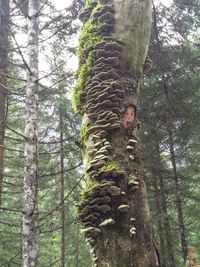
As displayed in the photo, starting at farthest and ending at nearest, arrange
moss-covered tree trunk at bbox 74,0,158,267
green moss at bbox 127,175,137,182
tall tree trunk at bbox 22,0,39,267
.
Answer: tall tree trunk at bbox 22,0,39,267
green moss at bbox 127,175,137,182
moss-covered tree trunk at bbox 74,0,158,267

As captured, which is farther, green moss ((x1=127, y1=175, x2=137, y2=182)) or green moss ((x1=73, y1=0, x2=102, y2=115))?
green moss ((x1=73, y1=0, x2=102, y2=115))

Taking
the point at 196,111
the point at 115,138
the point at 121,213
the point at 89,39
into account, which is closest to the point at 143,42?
the point at 89,39

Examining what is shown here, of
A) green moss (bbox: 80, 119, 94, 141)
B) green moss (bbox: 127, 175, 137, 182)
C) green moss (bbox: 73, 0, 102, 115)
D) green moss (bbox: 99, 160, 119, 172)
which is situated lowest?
green moss (bbox: 127, 175, 137, 182)

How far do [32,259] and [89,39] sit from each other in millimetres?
3522

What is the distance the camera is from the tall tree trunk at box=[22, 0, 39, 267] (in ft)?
17.6

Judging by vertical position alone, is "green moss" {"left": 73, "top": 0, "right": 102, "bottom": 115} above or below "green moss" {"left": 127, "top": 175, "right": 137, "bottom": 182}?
above

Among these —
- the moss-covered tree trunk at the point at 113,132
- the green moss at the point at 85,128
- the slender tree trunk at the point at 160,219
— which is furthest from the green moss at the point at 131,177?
the slender tree trunk at the point at 160,219

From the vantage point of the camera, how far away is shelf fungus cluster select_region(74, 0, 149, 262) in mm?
2371

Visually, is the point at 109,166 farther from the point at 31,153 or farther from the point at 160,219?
the point at 160,219

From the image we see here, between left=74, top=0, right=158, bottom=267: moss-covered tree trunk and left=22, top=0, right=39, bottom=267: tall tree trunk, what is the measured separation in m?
2.85

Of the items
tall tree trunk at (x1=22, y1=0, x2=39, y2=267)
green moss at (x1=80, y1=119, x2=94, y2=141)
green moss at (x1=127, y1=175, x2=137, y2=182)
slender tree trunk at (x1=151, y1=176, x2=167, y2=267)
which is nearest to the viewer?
green moss at (x1=127, y1=175, x2=137, y2=182)

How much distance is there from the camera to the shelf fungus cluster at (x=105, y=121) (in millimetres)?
2371

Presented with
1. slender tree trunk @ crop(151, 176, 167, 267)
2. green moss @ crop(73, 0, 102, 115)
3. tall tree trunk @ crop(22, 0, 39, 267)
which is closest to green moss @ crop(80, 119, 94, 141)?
green moss @ crop(73, 0, 102, 115)

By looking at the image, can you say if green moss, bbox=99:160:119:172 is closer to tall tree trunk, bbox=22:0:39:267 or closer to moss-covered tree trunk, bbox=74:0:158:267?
moss-covered tree trunk, bbox=74:0:158:267
